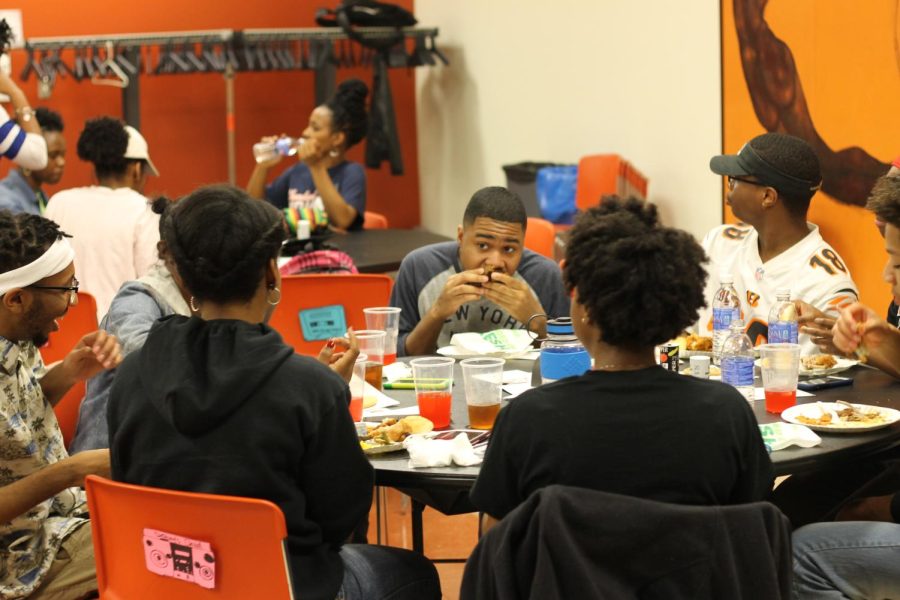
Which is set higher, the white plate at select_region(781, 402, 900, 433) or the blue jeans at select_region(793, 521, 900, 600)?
the white plate at select_region(781, 402, 900, 433)

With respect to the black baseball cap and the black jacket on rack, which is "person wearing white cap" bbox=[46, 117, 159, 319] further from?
the black jacket on rack

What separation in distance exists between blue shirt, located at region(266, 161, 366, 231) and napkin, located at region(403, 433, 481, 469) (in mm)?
4191

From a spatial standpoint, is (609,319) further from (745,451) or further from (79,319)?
(79,319)

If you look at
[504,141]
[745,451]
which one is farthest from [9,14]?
[745,451]

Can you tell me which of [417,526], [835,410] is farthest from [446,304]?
[835,410]

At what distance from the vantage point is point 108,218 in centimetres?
469

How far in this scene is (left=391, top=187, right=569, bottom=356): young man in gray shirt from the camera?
3350 mm

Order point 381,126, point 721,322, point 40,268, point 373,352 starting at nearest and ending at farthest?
point 40,268, point 373,352, point 721,322, point 381,126

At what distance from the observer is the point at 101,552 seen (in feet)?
6.80

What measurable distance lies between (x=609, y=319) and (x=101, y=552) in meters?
1.03

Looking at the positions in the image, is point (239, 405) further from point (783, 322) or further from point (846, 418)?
point (783, 322)

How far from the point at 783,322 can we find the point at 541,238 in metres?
2.18

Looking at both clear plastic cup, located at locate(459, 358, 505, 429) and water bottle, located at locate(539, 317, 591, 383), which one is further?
water bottle, located at locate(539, 317, 591, 383)

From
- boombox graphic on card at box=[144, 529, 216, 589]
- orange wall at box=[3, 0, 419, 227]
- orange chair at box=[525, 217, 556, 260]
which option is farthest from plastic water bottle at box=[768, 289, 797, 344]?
orange wall at box=[3, 0, 419, 227]
